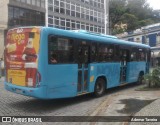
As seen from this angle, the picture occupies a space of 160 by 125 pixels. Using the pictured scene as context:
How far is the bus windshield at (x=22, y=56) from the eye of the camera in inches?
353

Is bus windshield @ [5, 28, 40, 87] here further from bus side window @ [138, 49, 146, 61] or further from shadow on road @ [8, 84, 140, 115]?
bus side window @ [138, 49, 146, 61]

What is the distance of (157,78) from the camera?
1416 centimetres

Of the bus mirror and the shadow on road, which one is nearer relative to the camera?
the bus mirror

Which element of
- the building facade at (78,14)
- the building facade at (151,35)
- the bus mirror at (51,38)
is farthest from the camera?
the building facade at (151,35)

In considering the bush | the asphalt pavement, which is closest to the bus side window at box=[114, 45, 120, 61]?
the bush

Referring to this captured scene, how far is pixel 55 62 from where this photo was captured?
930 cm

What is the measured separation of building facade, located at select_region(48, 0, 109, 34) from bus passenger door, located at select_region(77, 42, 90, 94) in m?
32.0

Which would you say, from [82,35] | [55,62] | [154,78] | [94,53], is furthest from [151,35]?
[55,62]

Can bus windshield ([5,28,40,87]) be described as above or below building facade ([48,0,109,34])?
below

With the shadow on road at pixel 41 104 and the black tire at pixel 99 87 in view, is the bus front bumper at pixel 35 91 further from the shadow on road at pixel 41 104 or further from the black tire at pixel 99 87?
the black tire at pixel 99 87

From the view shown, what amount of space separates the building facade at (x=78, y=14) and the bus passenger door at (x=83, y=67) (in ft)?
105

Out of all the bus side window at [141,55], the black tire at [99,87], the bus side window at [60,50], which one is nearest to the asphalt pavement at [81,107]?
the black tire at [99,87]

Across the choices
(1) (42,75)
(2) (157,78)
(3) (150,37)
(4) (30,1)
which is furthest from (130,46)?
(3) (150,37)

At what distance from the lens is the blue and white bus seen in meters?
8.89
